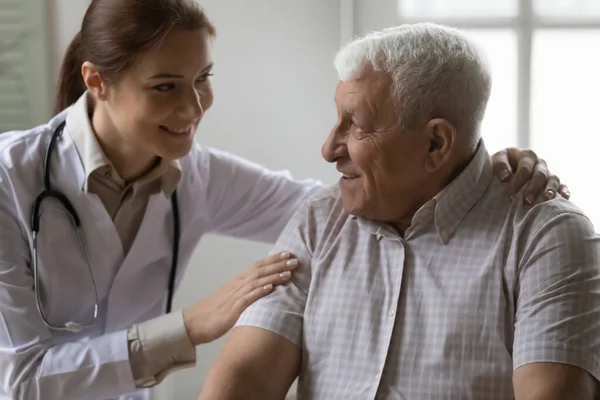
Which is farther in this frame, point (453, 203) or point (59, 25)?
point (59, 25)

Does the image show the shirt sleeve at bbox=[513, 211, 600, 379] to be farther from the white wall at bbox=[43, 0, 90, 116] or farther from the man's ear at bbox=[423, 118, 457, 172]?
the white wall at bbox=[43, 0, 90, 116]

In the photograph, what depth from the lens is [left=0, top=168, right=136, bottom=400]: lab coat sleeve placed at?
175 cm

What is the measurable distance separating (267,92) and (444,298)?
3.61ft

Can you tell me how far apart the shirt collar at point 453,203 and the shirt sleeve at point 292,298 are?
155 millimetres

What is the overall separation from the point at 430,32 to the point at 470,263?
1.46ft

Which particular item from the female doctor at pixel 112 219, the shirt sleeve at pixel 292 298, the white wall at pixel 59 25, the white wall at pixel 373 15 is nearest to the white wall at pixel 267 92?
the white wall at pixel 373 15

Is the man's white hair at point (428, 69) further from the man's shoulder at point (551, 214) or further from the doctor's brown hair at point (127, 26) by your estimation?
the doctor's brown hair at point (127, 26)

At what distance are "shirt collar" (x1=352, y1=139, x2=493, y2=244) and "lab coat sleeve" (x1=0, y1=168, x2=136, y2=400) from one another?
2.17 feet

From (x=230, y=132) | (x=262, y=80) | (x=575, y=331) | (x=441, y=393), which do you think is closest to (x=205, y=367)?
(x=230, y=132)

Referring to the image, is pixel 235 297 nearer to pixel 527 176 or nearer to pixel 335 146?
pixel 335 146

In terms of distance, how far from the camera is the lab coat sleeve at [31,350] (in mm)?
1748

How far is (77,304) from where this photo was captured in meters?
1.87

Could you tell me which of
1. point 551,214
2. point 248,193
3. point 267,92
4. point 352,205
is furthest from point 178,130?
point 551,214

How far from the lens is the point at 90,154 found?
1.82 metres
